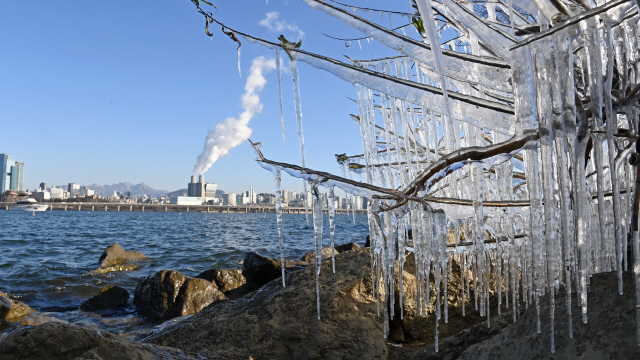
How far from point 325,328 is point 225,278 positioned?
6.32 m

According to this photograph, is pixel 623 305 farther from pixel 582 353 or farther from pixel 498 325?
pixel 498 325

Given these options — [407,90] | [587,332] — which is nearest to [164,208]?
[407,90]

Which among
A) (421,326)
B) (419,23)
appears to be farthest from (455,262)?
(419,23)

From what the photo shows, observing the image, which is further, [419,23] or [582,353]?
[419,23]

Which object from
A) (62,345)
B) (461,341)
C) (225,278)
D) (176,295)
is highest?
(62,345)

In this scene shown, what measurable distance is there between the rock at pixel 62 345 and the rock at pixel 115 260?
13.8 metres

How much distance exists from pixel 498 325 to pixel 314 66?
2.41m

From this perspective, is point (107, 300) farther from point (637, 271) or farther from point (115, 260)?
point (637, 271)

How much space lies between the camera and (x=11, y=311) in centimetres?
816

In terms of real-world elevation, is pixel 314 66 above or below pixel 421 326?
above

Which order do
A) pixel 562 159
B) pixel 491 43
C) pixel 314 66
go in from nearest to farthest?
pixel 562 159 → pixel 491 43 → pixel 314 66

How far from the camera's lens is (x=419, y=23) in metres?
2.35

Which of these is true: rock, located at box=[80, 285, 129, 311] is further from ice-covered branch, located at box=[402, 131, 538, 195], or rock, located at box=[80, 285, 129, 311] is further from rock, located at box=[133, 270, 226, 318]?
ice-covered branch, located at box=[402, 131, 538, 195]

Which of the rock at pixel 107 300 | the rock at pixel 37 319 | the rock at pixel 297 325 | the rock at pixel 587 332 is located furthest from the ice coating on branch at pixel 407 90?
the rock at pixel 107 300
